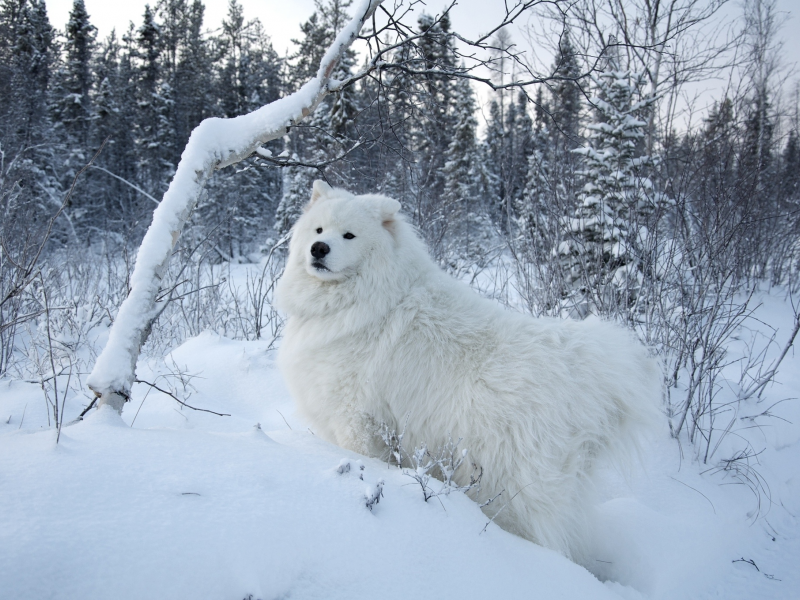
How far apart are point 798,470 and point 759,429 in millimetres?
373

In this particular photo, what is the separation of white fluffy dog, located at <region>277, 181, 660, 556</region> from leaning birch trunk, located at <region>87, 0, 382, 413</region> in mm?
594

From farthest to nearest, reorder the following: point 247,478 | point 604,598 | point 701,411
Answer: point 701,411
point 604,598
point 247,478

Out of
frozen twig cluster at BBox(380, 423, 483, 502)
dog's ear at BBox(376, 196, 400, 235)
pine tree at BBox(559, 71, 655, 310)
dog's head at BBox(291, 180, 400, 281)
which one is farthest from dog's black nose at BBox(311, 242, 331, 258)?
pine tree at BBox(559, 71, 655, 310)

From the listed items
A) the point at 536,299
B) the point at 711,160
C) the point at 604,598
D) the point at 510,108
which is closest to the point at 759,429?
the point at 536,299

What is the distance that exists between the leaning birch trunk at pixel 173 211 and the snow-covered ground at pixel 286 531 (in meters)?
0.22

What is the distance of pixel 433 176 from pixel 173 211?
8.77 meters

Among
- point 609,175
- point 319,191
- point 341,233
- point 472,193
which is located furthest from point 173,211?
point 472,193

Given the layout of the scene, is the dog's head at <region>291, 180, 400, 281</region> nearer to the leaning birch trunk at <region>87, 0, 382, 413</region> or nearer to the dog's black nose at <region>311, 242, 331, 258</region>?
the dog's black nose at <region>311, 242, 331, 258</region>

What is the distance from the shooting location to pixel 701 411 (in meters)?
3.42

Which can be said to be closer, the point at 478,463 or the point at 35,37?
the point at 478,463

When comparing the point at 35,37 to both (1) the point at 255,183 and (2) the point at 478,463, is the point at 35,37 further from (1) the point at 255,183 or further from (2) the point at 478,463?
(2) the point at 478,463

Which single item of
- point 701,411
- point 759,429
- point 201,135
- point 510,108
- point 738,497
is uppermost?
point 510,108

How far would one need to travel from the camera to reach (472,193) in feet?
72.7

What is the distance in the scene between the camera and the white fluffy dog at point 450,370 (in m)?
2.18
